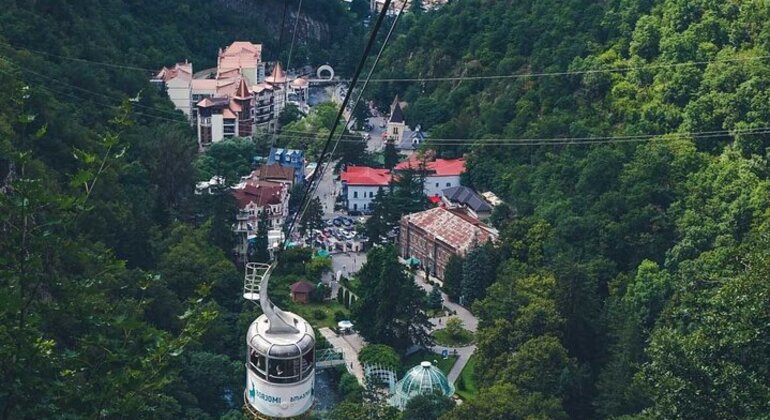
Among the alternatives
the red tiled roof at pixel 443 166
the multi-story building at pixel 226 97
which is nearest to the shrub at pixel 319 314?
the red tiled roof at pixel 443 166

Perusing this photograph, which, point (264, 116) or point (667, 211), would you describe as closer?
point (667, 211)

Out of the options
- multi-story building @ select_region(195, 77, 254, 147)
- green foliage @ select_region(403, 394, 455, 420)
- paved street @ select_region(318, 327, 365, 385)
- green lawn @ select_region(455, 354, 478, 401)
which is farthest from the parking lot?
green foliage @ select_region(403, 394, 455, 420)

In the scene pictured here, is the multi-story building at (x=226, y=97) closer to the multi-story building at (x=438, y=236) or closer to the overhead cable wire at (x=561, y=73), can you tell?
the overhead cable wire at (x=561, y=73)

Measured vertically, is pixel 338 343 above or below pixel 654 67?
below

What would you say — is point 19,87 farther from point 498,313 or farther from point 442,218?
point 442,218

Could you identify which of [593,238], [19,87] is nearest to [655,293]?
[593,238]

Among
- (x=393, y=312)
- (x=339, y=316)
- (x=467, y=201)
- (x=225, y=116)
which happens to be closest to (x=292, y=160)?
(x=225, y=116)

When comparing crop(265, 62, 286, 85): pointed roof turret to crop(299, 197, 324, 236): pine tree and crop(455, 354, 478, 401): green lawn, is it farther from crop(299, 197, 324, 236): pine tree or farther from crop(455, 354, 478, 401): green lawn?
crop(455, 354, 478, 401): green lawn
